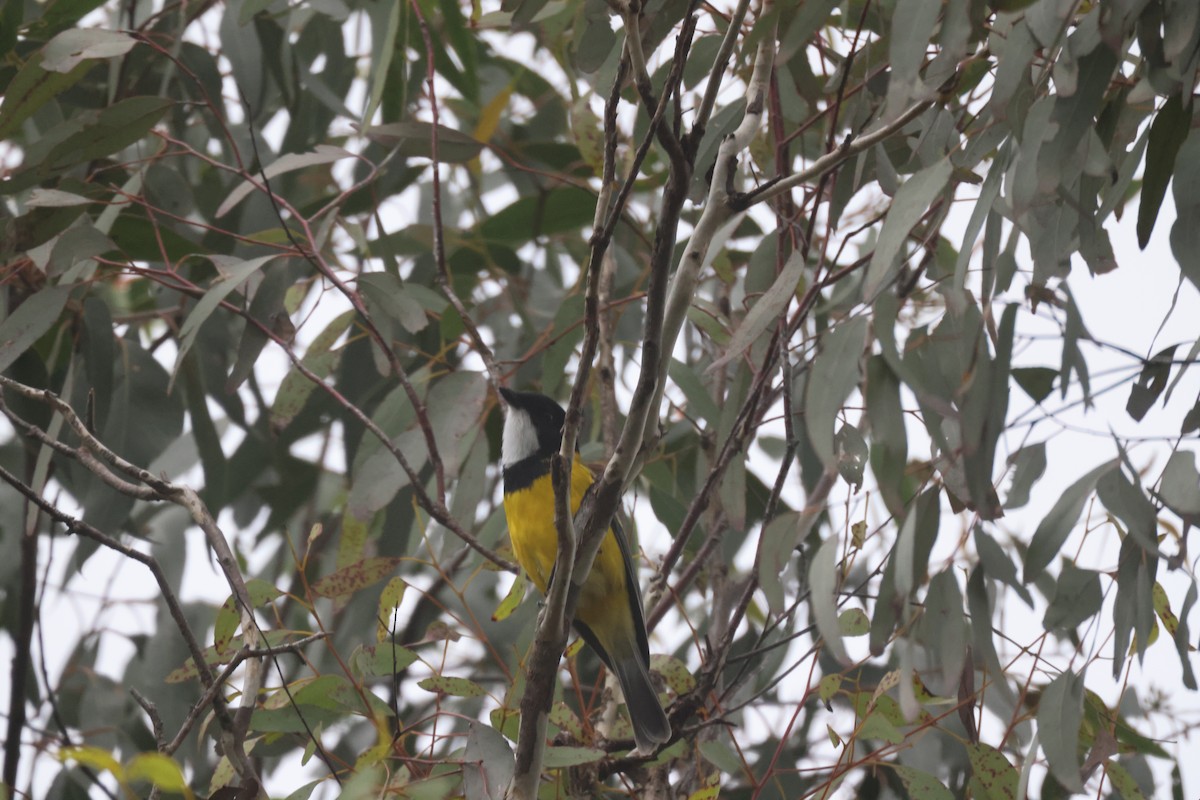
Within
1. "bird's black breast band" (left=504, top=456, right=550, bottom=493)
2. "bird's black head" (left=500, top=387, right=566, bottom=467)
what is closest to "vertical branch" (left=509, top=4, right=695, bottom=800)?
"bird's black breast band" (left=504, top=456, right=550, bottom=493)

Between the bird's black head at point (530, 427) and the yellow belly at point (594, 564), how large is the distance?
7.7 inches

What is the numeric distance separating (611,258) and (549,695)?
5.08 feet

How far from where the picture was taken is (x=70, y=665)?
13.0 ft

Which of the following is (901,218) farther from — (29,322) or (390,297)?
(29,322)

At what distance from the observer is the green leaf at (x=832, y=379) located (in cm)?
155

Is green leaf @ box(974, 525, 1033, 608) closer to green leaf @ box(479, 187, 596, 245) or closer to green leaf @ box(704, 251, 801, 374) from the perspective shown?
green leaf @ box(704, 251, 801, 374)

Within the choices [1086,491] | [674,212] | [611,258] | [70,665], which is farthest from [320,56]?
[1086,491]

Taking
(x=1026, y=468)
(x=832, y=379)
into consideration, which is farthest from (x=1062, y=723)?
(x=832, y=379)

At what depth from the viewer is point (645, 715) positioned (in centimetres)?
240

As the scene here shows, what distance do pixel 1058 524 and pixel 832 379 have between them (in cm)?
42

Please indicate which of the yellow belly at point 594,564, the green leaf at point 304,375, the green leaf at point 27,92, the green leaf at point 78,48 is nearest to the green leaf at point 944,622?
the yellow belly at point 594,564

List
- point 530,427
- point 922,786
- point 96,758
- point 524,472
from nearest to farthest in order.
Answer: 1. point 96,758
2. point 922,786
3. point 524,472
4. point 530,427

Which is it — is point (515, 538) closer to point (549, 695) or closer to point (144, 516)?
point (549, 695)

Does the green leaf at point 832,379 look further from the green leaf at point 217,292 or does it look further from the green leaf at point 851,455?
the green leaf at point 217,292
